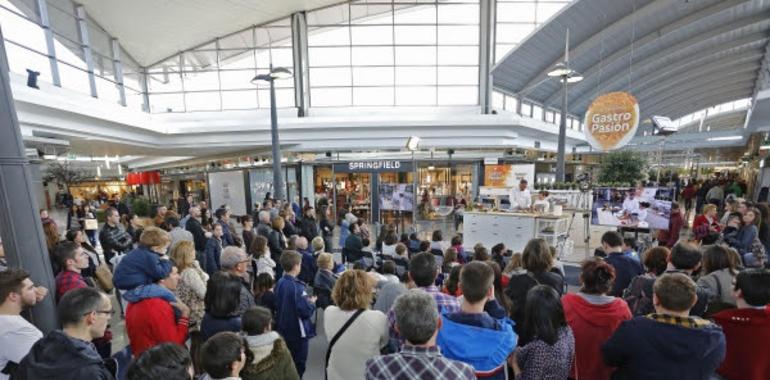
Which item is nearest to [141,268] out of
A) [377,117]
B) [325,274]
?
[325,274]

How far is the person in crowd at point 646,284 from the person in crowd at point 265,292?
3.13m

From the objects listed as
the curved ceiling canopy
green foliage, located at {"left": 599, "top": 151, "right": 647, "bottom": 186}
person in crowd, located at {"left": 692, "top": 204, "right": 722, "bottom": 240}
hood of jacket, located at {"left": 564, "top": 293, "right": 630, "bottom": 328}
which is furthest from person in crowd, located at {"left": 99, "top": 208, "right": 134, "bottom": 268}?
the curved ceiling canopy

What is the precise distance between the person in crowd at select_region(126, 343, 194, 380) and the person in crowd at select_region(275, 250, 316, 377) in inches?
60.3

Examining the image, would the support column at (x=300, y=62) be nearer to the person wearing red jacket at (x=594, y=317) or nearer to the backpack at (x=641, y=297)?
the backpack at (x=641, y=297)

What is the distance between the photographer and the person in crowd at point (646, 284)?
102 inches

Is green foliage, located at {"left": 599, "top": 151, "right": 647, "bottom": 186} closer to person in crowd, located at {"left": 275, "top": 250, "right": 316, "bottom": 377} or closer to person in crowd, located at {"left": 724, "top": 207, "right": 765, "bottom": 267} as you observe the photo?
person in crowd, located at {"left": 724, "top": 207, "right": 765, "bottom": 267}

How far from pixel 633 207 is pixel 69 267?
884 cm

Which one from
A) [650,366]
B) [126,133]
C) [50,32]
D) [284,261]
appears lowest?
[650,366]

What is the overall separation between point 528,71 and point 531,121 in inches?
123

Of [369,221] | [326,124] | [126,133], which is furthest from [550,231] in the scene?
[126,133]

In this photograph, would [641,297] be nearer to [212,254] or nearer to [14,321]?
[14,321]

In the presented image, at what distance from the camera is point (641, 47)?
1409 cm

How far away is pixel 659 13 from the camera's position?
1202 centimetres

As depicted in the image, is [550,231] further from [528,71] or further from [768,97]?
[528,71]
